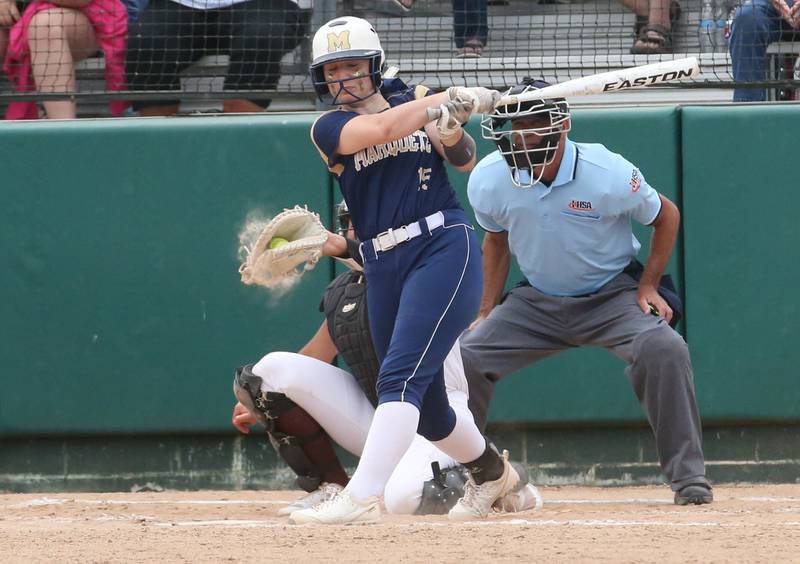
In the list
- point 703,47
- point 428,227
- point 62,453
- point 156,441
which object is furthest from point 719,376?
point 62,453

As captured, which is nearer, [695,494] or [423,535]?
[423,535]

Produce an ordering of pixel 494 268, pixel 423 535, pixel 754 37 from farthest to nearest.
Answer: pixel 754 37
pixel 494 268
pixel 423 535

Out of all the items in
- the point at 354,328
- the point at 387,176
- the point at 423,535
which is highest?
the point at 387,176

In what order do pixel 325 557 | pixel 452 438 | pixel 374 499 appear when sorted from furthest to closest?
pixel 452 438, pixel 374 499, pixel 325 557

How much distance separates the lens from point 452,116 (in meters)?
3.56

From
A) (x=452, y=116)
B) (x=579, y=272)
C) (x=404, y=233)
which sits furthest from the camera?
(x=579, y=272)

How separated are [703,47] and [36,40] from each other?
3068 mm

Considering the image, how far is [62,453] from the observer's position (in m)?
5.52

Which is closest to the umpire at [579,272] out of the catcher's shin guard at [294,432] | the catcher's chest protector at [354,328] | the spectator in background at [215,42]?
the catcher's chest protector at [354,328]

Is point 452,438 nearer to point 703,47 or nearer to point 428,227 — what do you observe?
point 428,227

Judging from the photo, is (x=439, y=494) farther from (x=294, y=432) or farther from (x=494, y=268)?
(x=494, y=268)

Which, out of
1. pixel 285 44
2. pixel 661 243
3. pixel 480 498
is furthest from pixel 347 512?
pixel 285 44

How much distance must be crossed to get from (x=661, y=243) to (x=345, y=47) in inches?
58.4

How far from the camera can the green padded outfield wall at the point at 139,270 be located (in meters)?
5.38
